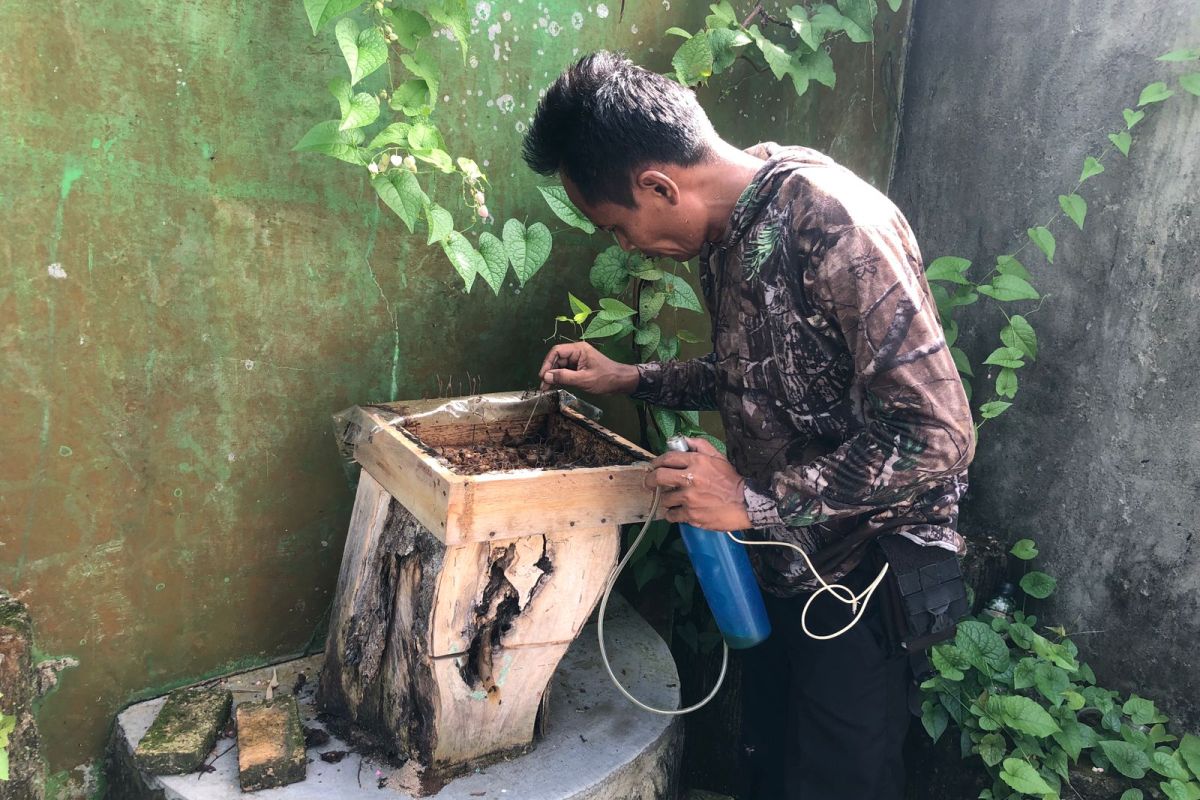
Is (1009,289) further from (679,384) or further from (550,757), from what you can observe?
(550,757)

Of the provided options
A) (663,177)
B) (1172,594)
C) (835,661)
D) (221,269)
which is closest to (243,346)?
(221,269)

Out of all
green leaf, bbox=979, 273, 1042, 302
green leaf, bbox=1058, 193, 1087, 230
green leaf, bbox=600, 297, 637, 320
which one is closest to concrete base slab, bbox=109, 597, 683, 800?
green leaf, bbox=600, 297, 637, 320

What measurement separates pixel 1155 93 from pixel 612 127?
1451 mm

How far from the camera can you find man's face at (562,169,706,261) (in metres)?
1.59

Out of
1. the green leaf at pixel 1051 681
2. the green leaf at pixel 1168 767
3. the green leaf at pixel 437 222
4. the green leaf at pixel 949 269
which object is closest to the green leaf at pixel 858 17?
the green leaf at pixel 949 269

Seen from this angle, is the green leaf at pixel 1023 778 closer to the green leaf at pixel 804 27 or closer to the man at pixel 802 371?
the man at pixel 802 371

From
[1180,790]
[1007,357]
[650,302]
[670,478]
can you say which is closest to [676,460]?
[670,478]

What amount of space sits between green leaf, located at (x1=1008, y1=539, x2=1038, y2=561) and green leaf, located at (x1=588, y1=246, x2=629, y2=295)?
1.35 meters

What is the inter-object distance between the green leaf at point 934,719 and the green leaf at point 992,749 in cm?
10

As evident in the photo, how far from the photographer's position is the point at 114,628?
6.08ft

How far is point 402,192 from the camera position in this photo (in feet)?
5.63

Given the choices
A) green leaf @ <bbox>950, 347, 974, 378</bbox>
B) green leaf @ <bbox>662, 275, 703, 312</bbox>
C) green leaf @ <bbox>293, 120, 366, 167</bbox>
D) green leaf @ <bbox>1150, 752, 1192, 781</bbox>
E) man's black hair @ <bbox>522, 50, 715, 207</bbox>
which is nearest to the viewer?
man's black hair @ <bbox>522, 50, 715, 207</bbox>

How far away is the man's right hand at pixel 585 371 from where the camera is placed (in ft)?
6.66

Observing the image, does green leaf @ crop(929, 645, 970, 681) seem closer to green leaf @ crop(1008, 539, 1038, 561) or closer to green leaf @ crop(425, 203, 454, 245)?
green leaf @ crop(1008, 539, 1038, 561)
